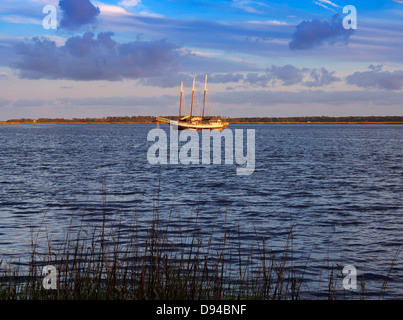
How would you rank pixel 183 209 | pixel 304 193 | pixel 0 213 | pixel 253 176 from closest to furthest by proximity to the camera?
1. pixel 0 213
2. pixel 183 209
3. pixel 304 193
4. pixel 253 176

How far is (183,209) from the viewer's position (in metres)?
22.4

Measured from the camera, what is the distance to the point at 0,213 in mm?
20719

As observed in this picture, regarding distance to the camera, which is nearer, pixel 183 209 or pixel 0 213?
pixel 0 213

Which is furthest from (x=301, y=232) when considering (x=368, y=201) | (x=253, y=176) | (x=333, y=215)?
(x=253, y=176)
